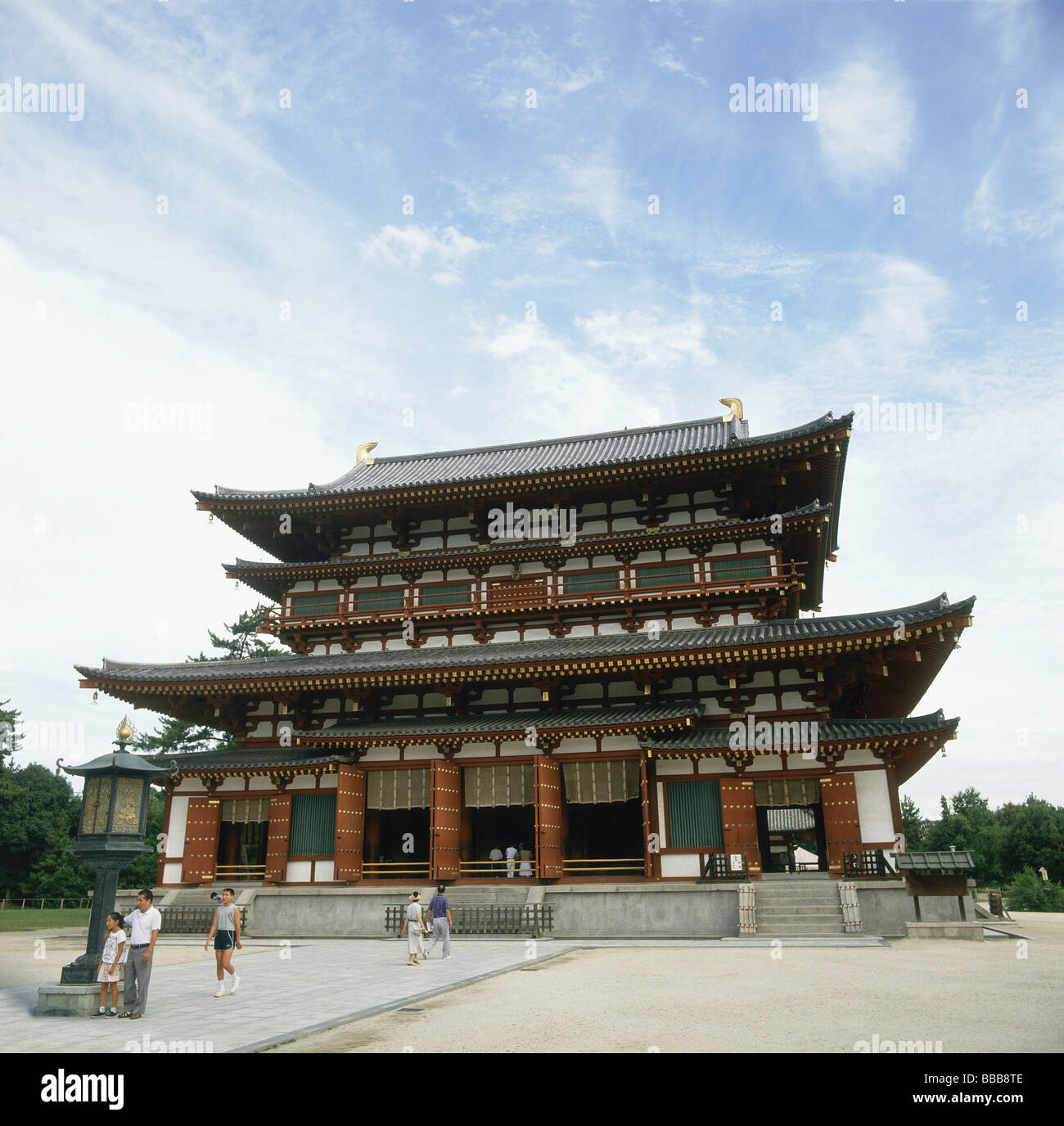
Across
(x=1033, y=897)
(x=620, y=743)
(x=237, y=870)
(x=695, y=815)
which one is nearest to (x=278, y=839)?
(x=237, y=870)

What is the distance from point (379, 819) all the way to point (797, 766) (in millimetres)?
14354

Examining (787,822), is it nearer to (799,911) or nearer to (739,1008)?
(799,911)

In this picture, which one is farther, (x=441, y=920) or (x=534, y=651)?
(x=534, y=651)

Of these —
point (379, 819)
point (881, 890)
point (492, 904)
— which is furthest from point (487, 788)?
point (881, 890)

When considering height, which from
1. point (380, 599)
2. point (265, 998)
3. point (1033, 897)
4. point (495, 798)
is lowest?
point (1033, 897)

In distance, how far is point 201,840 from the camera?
26391 millimetres

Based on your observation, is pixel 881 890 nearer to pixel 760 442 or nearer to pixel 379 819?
pixel 760 442

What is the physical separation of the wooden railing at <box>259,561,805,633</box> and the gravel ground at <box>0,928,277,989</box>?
34.7 feet

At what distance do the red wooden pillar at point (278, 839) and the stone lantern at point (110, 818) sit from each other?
12491 mm

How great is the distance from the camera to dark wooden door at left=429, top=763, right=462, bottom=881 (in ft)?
80.1

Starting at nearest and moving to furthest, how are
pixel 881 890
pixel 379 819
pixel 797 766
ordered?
pixel 881 890, pixel 797 766, pixel 379 819

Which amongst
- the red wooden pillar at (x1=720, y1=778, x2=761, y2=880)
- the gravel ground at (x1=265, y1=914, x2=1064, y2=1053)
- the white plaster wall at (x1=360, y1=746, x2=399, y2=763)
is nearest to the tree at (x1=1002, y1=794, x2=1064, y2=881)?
the red wooden pillar at (x1=720, y1=778, x2=761, y2=880)

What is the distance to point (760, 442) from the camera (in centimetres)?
2603

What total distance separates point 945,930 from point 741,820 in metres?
5.47
